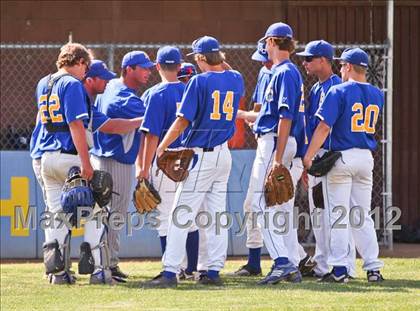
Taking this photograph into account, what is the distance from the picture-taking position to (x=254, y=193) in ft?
31.5

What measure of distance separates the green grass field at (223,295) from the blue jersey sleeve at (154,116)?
55.8 inches

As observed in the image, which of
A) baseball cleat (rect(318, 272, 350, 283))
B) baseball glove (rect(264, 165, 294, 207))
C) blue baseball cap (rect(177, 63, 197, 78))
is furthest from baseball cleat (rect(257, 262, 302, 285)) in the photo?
blue baseball cap (rect(177, 63, 197, 78))

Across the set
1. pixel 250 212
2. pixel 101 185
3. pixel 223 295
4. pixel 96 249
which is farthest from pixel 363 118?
pixel 96 249

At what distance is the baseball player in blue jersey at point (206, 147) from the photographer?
30.5 ft

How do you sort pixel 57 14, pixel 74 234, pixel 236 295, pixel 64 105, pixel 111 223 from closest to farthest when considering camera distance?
1. pixel 236 295
2. pixel 64 105
3. pixel 111 223
4. pixel 74 234
5. pixel 57 14

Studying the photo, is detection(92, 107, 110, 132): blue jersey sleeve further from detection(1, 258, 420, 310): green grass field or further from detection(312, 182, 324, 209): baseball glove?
detection(312, 182, 324, 209): baseball glove

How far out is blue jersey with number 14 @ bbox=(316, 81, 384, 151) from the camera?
954 centimetres

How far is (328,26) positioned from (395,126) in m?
1.74

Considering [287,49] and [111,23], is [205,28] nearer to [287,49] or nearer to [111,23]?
[111,23]

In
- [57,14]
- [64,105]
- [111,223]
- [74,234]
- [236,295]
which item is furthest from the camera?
[57,14]

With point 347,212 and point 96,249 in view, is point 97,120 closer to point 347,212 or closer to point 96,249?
point 96,249

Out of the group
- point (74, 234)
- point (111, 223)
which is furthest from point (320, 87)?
point (74, 234)

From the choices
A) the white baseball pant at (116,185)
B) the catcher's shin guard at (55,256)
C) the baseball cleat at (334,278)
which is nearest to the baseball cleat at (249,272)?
the baseball cleat at (334,278)

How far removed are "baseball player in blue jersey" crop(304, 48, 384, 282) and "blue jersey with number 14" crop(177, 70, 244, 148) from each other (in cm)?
78
